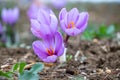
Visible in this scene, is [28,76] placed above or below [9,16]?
below

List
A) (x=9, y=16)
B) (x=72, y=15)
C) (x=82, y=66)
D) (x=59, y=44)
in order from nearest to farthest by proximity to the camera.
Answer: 1. (x=59, y=44)
2. (x=72, y=15)
3. (x=82, y=66)
4. (x=9, y=16)

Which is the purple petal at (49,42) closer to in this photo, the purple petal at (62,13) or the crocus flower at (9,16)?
the purple petal at (62,13)

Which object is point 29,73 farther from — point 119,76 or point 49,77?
point 119,76

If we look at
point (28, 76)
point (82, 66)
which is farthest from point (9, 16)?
point (28, 76)

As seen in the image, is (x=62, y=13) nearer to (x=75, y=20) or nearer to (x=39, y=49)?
(x=75, y=20)

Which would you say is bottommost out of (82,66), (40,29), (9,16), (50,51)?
(82,66)

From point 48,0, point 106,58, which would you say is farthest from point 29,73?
point 48,0
